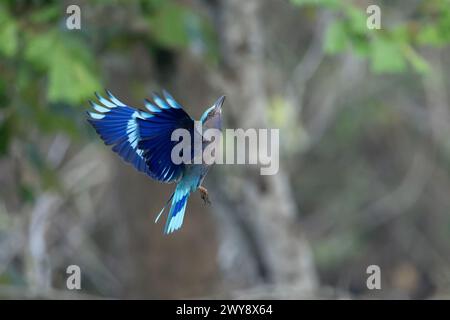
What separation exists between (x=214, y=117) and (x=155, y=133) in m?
0.08

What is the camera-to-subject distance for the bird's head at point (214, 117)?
0.98 m

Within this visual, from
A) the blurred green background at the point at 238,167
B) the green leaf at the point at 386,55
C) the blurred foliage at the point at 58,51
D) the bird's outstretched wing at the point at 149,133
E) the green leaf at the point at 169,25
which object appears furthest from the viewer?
the green leaf at the point at 169,25

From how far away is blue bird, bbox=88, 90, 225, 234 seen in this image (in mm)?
962

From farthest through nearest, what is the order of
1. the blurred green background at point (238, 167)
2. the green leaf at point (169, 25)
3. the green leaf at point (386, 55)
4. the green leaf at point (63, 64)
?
the green leaf at point (169, 25), the blurred green background at point (238, 167), the green leaf at point (386, 55), the green leaf at point (63, 64)

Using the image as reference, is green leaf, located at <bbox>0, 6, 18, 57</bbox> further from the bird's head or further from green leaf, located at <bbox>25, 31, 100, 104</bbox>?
the bird's head

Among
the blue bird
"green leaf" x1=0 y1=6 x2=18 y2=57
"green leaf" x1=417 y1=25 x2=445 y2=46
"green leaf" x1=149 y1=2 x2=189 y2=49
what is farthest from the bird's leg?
"green leaf" x1=149 y1=2 x2=189 y2=49

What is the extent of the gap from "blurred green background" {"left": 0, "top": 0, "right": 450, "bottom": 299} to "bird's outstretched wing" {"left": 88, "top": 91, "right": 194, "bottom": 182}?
1067 mm

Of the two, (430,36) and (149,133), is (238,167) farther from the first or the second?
(149,133)

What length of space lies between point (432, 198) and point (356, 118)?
127 cm

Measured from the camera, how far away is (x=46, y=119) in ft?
11.0

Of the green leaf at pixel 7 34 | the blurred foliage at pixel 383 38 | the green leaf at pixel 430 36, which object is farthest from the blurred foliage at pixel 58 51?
the green leaf at pixel 430 36

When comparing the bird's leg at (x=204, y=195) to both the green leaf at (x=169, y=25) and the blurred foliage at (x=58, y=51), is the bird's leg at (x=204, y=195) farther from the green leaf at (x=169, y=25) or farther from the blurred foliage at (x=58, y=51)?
the green leaf at (x=169, y=25)

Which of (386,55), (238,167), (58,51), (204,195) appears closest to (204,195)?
(204,195)
